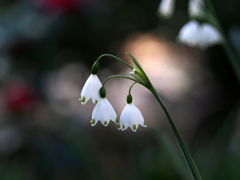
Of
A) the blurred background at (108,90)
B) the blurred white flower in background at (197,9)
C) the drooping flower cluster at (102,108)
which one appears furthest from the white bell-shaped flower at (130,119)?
the blurred white flower in background at (197,9)

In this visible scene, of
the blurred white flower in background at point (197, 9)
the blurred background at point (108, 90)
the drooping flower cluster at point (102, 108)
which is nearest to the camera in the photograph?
the drooping flower cluster at point (102, 108)

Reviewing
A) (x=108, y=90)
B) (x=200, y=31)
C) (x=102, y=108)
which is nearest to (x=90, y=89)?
(x=102, y=108)

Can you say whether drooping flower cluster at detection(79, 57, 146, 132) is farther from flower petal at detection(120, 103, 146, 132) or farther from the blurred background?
the blurred background

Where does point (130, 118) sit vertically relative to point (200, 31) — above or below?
below

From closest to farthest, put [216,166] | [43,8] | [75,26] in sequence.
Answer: [216,166]
[43,8]
[75,26]

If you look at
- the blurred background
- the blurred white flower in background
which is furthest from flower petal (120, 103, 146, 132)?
the blurred white flower in background

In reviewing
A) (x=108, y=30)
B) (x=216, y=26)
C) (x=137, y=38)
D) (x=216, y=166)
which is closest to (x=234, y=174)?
(x=216, y=166)

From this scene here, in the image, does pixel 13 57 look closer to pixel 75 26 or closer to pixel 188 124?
pixel 75 26

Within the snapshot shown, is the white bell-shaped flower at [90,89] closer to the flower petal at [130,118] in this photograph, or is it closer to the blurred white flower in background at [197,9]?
the flower petal at [130,118]

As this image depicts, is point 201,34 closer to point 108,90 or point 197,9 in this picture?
point 197,9
